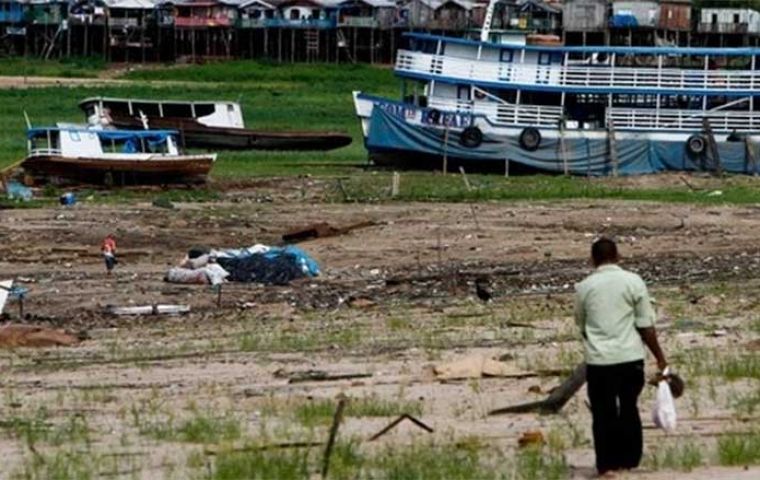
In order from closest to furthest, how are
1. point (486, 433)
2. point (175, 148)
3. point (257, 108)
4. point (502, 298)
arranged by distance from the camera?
point (486, 433) → point (502, 298) → point (175, 148) → point (257, 108)

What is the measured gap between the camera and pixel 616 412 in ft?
40.9

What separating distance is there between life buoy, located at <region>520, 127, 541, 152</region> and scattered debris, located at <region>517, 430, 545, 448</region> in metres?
36.7

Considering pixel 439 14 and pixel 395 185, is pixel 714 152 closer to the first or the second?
pixel 395 185

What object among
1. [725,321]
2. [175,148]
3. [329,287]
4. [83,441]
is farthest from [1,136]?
[83,441]

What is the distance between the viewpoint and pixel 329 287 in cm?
2525

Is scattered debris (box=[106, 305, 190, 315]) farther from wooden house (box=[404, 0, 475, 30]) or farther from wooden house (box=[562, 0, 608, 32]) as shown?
wooden house (box=[404, 0, 475, 30])

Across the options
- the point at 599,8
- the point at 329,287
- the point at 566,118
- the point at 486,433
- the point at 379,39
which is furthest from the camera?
the point at 379,39

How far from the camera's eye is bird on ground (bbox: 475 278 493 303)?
76.3 feet

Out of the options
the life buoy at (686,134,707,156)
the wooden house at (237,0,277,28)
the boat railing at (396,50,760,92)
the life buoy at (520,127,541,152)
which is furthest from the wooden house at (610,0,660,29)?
the life buoy at (520,127,541,152)

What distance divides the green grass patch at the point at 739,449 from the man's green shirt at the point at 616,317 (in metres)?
1.02

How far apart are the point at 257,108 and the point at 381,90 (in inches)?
693

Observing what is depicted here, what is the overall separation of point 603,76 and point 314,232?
2185 centimetres

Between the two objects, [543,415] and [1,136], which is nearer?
[543,415]

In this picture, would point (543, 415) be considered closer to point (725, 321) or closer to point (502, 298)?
point (725, 321)
